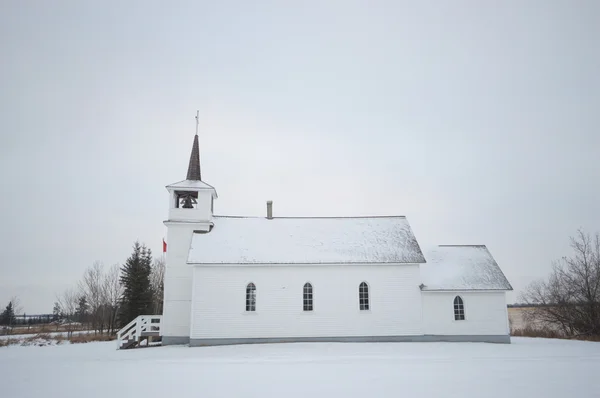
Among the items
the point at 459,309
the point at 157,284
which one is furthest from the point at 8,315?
the point at 459,309

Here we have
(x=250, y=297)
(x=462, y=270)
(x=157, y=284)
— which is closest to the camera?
(x=250, y=297)

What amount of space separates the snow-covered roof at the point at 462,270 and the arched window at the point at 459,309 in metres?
0.89

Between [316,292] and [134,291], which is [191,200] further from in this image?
[134,291]

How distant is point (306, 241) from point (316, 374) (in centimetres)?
1408

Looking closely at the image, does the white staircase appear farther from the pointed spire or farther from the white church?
the pointed spire

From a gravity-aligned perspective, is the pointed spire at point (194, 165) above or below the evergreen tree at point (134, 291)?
above

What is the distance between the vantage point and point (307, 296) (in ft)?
81.5

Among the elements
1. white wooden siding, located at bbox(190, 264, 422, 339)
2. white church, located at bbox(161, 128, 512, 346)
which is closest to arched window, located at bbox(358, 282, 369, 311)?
white church, located at bbox(161, 128, 512, 346)

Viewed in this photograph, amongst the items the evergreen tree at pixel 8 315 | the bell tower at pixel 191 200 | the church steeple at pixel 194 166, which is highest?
the church steeple at pixel 194 166

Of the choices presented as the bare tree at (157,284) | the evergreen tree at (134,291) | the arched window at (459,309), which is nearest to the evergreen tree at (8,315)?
the bare tree at (157,284)

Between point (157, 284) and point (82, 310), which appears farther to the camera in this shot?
point (82, 310)

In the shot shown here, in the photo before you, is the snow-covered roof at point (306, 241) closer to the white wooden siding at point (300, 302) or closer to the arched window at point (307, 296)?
the white wooden siding at point (300, 302)

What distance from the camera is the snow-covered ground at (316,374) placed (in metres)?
10.7

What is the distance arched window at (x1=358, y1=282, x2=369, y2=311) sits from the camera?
81.7 feet
